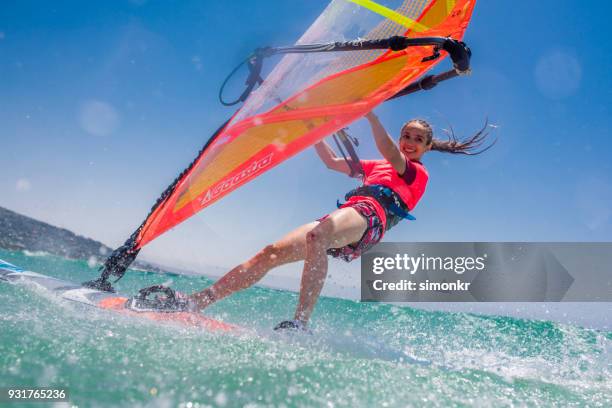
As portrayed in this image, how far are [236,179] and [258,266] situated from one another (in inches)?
27.3

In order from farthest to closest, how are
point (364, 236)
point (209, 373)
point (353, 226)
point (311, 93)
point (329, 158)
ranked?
1. point (329, 158)
2. point (311, 93)
3. point (364, 236)
4. point (353, 226)
5. point (209, 373)

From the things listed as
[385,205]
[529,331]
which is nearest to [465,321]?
[529,331]

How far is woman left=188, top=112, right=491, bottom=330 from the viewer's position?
272 centimetres

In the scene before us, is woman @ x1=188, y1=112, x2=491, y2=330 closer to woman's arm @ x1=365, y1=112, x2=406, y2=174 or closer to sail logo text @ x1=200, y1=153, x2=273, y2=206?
woman's arm @ x1=365, y1=112, x2=406, y2=174

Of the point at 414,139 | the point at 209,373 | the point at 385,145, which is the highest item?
the point at 414,139

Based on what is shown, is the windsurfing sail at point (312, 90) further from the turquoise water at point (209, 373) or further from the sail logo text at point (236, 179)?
the turquoise water at point (209, 373)

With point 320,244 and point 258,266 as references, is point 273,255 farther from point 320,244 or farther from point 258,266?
point 320,244

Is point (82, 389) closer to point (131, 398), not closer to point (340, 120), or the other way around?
point (131, 398)

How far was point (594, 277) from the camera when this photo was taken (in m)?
11.2

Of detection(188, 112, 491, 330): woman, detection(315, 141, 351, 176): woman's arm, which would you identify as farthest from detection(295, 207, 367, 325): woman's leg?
detection(315, 141, 351, 176): woman's arm
